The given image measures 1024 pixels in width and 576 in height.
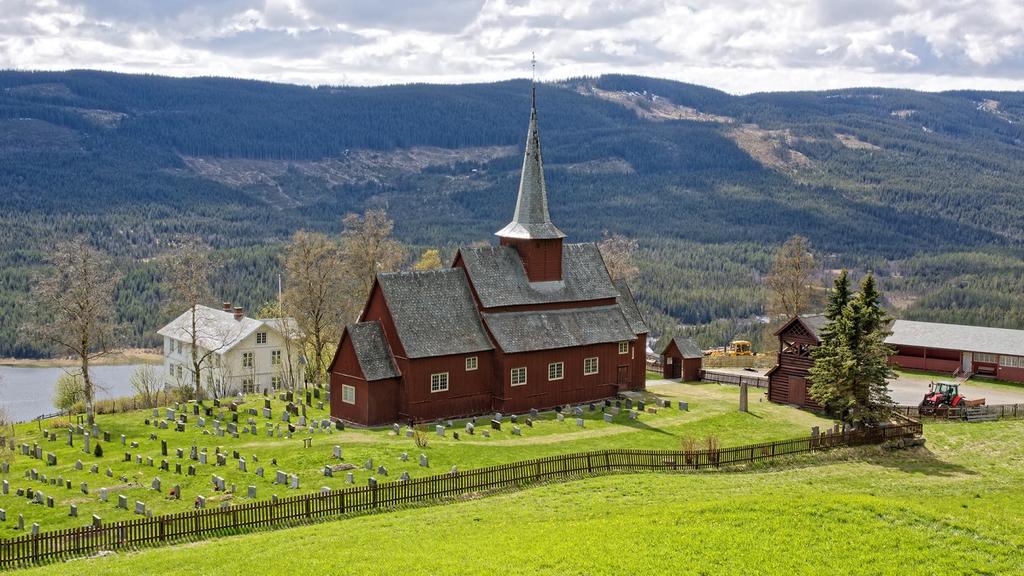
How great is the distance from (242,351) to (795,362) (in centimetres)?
4421

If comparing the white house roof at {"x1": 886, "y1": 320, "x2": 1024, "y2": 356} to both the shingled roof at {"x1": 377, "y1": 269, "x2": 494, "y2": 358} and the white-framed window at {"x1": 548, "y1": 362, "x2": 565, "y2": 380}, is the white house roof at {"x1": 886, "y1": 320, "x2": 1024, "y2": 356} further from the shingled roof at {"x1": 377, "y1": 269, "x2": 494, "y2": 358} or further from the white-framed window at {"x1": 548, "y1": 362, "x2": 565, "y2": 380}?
the shingled roof at {"x1": 377, "y1": 269, "x2": 494, "y2": 358}

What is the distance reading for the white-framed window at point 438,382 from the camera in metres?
53.9

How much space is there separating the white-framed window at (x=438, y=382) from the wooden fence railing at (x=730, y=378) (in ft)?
73.1

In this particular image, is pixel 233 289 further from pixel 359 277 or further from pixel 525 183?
pixel 525 183

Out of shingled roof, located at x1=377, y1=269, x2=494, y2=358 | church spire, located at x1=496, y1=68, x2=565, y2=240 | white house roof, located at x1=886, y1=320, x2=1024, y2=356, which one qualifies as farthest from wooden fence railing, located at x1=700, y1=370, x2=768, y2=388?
shingled roof, located at x1=377, y1=269, x2=494, y2=358

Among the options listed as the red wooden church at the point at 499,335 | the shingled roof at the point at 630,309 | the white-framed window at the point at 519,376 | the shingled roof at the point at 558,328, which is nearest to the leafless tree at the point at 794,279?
the shingled roof at the point at 630,309

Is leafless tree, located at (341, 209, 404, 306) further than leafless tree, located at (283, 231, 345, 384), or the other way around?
leafless tree, located at (341, 209, 404, 306)

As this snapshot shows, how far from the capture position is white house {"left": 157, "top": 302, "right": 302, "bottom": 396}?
261 feet

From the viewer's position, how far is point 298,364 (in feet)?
268

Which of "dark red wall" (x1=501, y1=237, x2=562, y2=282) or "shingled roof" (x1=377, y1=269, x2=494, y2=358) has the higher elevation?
"dark red wall" (x1=501, y1=237, x2=562, y2=282)

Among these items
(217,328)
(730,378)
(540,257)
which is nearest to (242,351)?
(217,328)

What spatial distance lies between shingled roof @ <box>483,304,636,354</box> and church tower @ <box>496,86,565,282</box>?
273 cm

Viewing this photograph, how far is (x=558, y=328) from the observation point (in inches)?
2318

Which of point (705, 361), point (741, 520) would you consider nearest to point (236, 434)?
point (741, 520)
